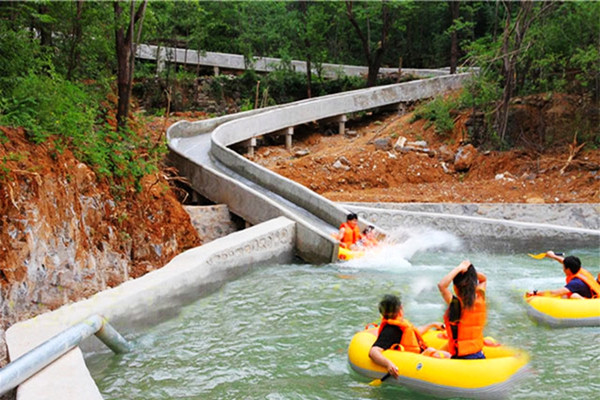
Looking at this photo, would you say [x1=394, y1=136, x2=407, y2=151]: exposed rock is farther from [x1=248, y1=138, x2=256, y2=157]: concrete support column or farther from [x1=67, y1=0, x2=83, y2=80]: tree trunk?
[x1=67, y1=0, x2=83, y2=80]: tree trunk

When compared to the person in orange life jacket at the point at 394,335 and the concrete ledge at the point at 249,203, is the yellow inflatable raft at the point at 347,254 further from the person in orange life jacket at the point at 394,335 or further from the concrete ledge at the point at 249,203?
the person in orange life jacket at the point at 394,335

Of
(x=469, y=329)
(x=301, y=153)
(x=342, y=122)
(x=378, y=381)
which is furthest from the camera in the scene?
(x=342, y=122)

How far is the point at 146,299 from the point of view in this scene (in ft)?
26.8

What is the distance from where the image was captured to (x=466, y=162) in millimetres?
20141

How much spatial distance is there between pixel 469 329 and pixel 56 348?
420 centimetres

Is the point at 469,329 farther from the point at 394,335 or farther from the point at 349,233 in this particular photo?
the point at 349,233

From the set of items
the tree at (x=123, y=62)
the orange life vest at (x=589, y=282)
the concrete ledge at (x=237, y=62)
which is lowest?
the orange life vest at (x=589, y=282)

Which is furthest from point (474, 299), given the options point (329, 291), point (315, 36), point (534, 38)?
point (315, 36)

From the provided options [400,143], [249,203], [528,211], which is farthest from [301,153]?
[528,211]

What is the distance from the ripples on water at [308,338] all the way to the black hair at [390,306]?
2.65 ft

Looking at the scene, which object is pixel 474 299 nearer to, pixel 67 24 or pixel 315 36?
pixel 67 24

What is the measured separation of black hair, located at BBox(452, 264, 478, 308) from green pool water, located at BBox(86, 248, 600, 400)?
Result: 3.68ft

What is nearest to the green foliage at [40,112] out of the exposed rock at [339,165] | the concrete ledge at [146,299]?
the concrete ledge at [146,299]

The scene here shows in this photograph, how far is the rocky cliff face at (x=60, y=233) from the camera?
732cm
